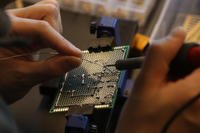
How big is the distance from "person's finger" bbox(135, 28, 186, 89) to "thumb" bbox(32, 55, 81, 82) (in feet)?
0.86

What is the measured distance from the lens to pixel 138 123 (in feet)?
1.60

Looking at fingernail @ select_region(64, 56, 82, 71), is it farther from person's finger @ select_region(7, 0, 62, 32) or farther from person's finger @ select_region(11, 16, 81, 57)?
person's finger @ select_region(7, 0, 62, 32)

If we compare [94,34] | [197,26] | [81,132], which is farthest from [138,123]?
[197,26]

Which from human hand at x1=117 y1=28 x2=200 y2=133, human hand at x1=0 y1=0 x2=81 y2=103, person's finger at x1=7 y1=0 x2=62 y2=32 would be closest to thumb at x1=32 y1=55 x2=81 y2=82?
human hand at x1=0 y1=0 x2=81 y2=103

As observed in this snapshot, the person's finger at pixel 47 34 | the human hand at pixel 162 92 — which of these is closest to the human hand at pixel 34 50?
the person's finger at pixel 47 34

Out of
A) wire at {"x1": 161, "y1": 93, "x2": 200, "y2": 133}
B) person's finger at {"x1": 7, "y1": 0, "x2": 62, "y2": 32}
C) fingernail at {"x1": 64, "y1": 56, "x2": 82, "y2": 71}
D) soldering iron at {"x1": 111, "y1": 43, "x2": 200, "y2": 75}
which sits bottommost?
fingernail at {"x1": 64, "y1": 56, "x2": 82, "y2": 71}

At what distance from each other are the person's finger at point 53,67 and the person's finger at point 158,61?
261 millimetres

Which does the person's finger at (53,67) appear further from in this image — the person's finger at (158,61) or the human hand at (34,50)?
the person's finger at (158,61)

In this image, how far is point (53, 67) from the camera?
0.73 meters

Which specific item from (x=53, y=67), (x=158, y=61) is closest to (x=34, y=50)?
(x=53, y=67)

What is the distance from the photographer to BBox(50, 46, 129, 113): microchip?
2.39ft

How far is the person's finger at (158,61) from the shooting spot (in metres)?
0.47

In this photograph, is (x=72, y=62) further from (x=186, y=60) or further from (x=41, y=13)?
(x=186, y=60)

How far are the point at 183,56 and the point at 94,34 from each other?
0.46 meters
